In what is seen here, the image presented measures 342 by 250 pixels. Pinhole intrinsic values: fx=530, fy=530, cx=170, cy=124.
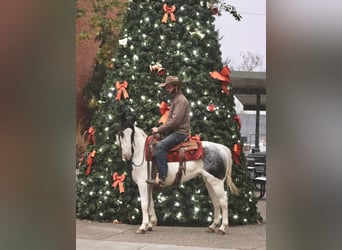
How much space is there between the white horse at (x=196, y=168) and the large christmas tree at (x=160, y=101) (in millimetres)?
351

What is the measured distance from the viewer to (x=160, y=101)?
27.3ft

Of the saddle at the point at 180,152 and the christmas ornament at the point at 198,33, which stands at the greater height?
the christmas ornament at the point at 198,33

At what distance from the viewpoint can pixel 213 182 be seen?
7715mm

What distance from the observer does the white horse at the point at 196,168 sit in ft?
25.3

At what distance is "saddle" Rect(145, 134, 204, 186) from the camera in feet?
24.9

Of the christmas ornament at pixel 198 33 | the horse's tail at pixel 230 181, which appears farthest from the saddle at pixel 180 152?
the christmas ornament at pixel 198 33

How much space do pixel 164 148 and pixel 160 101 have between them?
111 cm

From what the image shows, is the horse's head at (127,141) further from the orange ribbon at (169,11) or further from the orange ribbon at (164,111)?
the orange ribbon at (169,11)

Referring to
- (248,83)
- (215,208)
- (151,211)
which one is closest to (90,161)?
(151,211)
